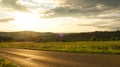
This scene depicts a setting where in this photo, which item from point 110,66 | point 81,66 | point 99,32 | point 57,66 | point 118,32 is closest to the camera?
point 110,66

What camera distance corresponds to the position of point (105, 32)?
18488 cm

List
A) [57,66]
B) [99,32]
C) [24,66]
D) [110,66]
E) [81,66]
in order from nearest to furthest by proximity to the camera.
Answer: [110,66] → [81,66] → [57,66] → [24,66] → [99,32]

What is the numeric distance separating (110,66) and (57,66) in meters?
3.69

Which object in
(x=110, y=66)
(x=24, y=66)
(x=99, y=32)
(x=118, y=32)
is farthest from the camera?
(x=99, y=32)

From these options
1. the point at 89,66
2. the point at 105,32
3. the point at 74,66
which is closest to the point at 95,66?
the point at 89,66

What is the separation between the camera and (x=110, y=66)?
14828 millimetres

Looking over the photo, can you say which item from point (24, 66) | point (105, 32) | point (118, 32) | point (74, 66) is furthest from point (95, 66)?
point (105, 32)

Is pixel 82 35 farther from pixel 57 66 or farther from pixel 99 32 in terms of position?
pixel 57 66

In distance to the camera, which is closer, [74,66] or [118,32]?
[74,66]

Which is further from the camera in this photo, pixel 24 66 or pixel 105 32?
pixel 105 32

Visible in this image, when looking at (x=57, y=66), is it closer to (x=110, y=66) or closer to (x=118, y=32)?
(x=110, y=66)

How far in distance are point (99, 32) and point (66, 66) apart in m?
170

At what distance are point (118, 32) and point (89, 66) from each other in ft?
524

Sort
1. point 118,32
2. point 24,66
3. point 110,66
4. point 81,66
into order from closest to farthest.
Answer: point 110,66
point 81,66
point 24,66
point 118,32
